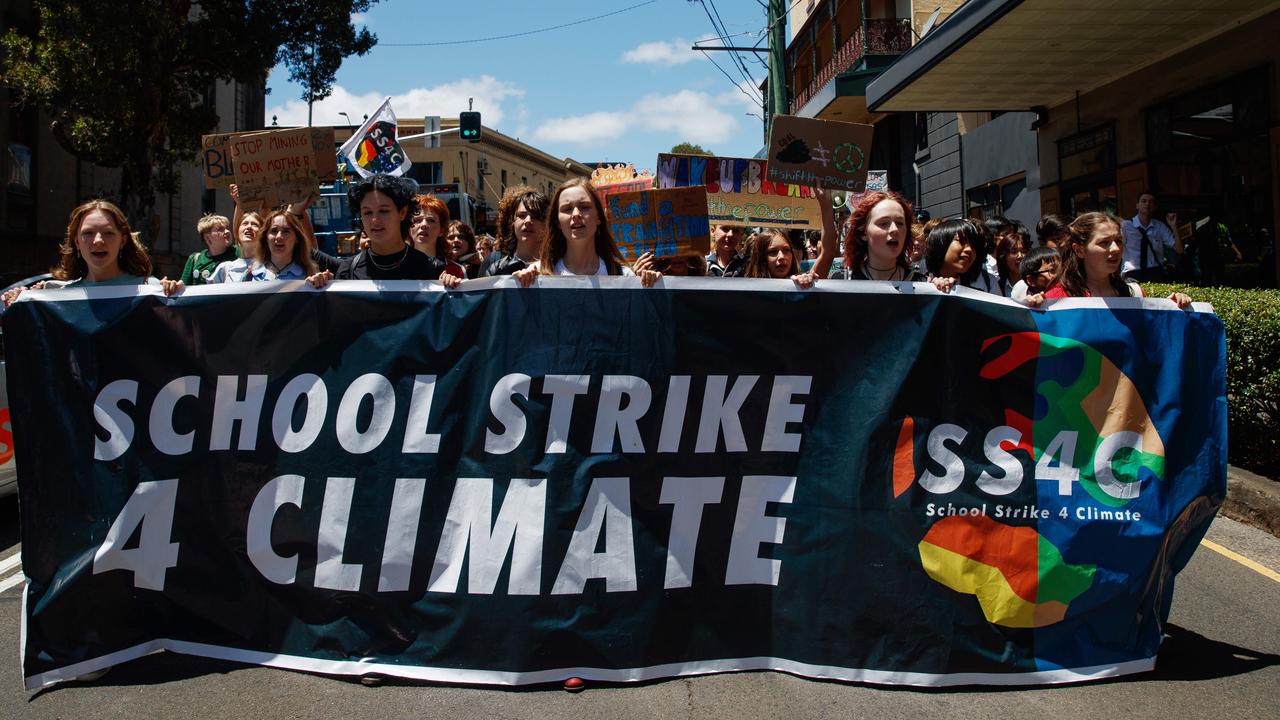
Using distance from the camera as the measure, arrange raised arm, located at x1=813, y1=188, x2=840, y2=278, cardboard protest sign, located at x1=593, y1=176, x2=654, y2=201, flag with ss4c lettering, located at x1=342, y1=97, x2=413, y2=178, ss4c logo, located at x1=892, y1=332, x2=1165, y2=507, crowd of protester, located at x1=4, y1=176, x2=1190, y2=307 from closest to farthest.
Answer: ss4c logo, located at x1=892, y1=332, x2=1165, y2=507 → crowd of protester, located at x1=4, y1=176, x2=1190, y2=307 → raised arm, located at x1=813, y1=188, x2=840, y2=278 → cardboard protest sign, located at x1=593, y1=176, x2=654, y2=201 → flag with ss4c lettering, located at x1=342, y1=97, x2=413, y2=178

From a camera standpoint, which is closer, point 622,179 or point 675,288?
point 675,288

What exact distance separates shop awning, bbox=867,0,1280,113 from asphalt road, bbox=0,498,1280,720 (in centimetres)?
901

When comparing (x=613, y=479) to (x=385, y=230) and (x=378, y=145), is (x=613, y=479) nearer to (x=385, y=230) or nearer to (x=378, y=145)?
(x=385, y=230)

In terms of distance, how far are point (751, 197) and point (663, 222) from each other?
139 cm

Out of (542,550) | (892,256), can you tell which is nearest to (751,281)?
(892,256)

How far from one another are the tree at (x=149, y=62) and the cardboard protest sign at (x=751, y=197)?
1500 cm

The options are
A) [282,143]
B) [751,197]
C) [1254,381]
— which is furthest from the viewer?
[751,197]

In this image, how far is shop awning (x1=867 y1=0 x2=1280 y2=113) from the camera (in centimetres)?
1125

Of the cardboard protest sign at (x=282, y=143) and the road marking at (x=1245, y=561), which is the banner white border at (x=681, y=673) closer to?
the road marking at (x=1245, y=561)

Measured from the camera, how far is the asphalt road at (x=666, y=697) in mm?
3451

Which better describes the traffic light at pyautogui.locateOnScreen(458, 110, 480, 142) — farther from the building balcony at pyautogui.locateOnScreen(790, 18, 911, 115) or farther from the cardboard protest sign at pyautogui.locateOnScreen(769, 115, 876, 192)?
the cardboard protest sign at pyautogui.locateOnScreen(769, 115, 876, 192)

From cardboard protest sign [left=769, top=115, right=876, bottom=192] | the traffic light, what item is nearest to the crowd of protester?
cardboard protest sign [left=769, top=115, right=876, bottom=192]

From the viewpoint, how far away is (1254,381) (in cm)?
627

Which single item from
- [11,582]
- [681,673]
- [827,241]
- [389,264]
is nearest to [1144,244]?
[827,241]
